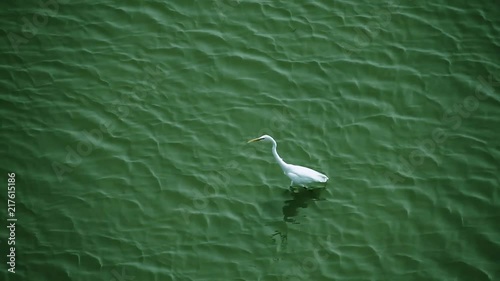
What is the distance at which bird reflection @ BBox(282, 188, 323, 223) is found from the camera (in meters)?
12.8

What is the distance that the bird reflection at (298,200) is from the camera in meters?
12.8

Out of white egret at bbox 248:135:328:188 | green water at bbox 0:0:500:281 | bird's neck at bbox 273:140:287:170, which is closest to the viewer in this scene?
green water at bbox 0:0:500:281

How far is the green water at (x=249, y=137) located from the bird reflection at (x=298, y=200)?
0.15 ft

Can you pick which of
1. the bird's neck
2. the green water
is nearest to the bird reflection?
the green water

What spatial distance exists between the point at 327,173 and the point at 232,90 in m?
3.03

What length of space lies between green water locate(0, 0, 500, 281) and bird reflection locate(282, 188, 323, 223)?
0.15ft

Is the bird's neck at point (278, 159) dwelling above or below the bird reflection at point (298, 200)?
above

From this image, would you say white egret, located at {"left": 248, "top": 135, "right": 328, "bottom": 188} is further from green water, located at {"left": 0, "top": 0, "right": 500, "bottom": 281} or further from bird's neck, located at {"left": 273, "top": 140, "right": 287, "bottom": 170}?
green water, located at {"left": 0, "top": 0, "right": 500, "bottom": 281}

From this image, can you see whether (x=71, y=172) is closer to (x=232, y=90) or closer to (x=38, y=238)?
(x=38, y=238)

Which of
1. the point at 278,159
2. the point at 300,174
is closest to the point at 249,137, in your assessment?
the point at 278,159

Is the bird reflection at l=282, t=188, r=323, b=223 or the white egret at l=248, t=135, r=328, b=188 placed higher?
the white egret at l=248, t=135, r=328, b=188

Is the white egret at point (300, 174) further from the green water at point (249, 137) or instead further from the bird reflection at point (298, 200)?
the green water at point (249, 137)

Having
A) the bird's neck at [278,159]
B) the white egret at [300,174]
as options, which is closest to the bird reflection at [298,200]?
the white egret at [300,174]

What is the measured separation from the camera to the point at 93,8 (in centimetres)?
1599
